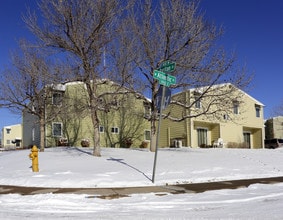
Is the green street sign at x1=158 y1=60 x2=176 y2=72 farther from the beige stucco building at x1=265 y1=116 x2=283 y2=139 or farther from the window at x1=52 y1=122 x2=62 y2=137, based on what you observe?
the beige stucco building at x1=265 y1=116 x2=283 y2=139

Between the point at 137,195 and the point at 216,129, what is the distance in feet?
86.1

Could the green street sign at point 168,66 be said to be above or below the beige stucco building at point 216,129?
above

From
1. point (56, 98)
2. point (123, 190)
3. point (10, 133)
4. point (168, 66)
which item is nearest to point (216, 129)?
point (56, 98)

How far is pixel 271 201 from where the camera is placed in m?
8.23

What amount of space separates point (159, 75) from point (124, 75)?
6.41 metres

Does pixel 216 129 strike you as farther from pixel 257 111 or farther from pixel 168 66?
pixel 168 66

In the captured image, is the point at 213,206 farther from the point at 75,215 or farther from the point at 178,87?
the point at 178,87

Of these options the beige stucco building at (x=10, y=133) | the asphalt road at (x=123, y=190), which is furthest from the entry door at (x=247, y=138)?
the beige stucco building at (x=10, y=133)

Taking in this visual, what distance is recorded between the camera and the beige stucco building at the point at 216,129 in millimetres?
31922

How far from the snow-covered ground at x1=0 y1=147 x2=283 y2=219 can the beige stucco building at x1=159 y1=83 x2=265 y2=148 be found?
15.3m

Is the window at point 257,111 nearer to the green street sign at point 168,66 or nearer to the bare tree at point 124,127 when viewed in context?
the bare tree at point 124,127

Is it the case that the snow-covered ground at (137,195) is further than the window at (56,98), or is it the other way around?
the window at (56,98)

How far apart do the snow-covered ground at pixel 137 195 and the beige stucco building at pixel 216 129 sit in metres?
15.3

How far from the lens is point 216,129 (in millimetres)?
34406
